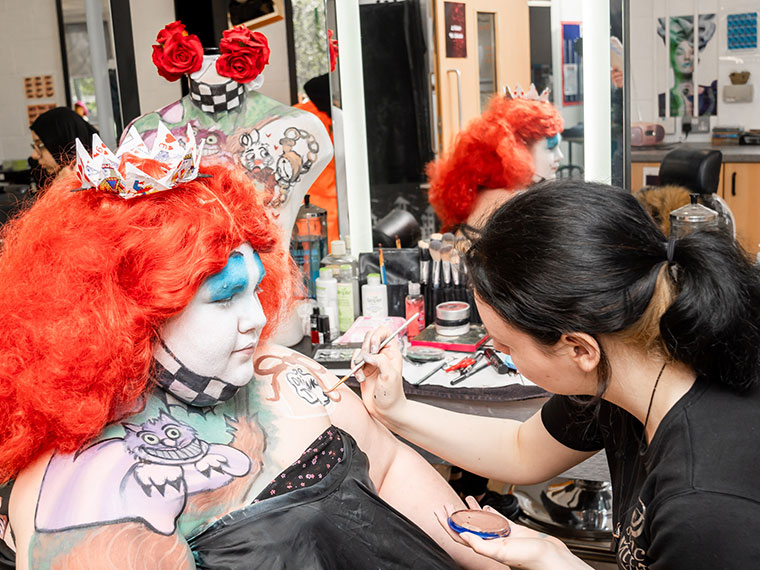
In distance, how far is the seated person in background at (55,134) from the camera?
325 centimetres

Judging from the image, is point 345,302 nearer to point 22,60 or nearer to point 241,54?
point 241,54

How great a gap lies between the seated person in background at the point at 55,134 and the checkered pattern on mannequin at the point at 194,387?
90.0 inches

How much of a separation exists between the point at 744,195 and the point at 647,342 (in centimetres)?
196

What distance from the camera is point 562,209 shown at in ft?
3.51

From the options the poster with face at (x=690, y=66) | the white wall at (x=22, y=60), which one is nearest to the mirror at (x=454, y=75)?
the poster with face at (x=690, y=66)

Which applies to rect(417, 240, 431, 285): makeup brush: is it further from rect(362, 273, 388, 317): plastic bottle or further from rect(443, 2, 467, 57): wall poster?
rect(443, 2, 467, 57): wall poster

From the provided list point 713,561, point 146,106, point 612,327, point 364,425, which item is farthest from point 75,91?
point 713,561

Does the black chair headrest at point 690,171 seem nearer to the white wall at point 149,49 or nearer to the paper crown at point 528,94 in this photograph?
the paper crown at point 528,94

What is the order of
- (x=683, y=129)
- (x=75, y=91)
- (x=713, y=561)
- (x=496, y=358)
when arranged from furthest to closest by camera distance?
(x=75, y=91) → (x=683, y=129) → (x=496, y=358) → (x=713, y=561)

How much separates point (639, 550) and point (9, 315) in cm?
95

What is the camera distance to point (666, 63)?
3.05 meters

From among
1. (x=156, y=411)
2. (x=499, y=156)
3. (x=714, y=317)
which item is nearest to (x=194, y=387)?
(x=156, y=411)

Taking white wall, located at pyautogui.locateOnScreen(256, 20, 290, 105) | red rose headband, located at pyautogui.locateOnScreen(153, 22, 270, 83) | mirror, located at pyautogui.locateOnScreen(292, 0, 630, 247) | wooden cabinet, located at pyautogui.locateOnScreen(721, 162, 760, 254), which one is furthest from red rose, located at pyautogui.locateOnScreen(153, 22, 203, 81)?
wooden cabinet, located at pyautogui.locateOnScreen(721, 162, 760, 254)

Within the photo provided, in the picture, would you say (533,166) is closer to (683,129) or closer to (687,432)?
(683,129)
